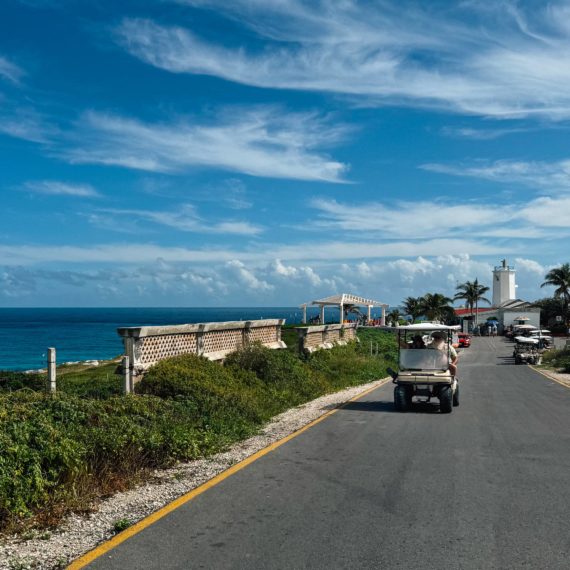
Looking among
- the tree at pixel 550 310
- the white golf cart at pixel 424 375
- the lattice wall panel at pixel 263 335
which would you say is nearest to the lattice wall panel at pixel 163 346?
the lattice wall panel at pixel 263 335

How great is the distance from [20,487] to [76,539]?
3.05 ft

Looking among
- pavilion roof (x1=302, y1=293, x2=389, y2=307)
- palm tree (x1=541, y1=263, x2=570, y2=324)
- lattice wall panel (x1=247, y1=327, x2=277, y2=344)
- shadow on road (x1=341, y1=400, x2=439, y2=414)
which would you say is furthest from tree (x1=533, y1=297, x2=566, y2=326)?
shadow on road (x1=341, y1=400, x2=439, y2=414)

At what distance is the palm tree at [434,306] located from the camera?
97.0 metres

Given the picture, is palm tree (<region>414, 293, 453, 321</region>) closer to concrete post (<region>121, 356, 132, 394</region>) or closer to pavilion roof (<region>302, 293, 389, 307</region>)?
pavilion roof (<region>302, 293, 389, 307</region>)

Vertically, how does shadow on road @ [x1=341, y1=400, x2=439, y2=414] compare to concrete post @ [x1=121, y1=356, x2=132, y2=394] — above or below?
below

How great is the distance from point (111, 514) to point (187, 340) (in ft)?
34.3

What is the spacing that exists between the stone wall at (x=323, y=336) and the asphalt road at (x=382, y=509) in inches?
597

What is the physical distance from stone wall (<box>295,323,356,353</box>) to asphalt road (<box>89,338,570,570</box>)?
1518 centimetres

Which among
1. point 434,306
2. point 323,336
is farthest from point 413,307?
point 323,336

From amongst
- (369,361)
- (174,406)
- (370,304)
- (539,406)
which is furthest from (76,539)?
(370,304)

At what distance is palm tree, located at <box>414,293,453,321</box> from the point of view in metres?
97.0

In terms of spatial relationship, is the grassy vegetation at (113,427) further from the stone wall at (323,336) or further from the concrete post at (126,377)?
the stone wall at (323,336)

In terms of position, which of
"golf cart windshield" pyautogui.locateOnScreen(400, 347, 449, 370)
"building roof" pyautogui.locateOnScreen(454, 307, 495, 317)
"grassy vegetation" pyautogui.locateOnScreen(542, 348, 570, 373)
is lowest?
"grassy vegetation" pyautogui.locateOnScreen(542, 348, 570, 373)

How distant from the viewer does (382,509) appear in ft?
25.2
